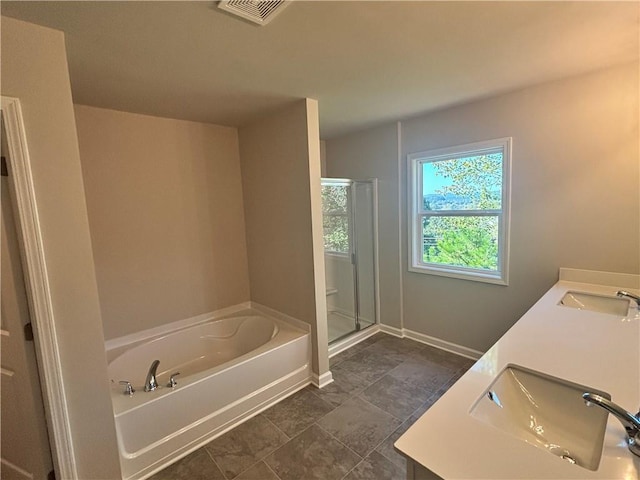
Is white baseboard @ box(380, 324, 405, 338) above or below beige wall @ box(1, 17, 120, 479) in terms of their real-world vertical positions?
below

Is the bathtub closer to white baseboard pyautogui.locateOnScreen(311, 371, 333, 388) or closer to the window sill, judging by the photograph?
white baseboard pyautogui.locateOnScreen(311, 371, 333, 388)

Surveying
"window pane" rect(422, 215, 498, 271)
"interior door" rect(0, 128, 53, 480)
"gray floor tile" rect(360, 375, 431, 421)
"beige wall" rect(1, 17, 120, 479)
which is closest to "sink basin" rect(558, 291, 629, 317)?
"window pane" rect(422, 215, 498, 271)

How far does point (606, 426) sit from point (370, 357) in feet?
7.46

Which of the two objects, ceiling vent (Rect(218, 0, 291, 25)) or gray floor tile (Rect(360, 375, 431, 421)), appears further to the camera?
gray floor tile (Rect(360, 375, 431, 421))

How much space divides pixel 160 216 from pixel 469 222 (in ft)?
9.72

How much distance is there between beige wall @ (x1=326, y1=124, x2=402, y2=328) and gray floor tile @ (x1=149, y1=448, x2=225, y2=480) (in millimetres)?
2354

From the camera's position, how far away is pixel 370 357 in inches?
121

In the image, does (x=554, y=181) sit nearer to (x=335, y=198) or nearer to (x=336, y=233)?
(x=335, y=198)

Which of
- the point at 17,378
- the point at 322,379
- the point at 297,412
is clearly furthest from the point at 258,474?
the point at 17,378

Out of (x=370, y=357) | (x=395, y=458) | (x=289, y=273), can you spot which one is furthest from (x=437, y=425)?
(x=370, y=357)

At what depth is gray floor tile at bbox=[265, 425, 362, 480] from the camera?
1740 mm

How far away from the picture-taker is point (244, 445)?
198 cm

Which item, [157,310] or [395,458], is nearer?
[395,458]

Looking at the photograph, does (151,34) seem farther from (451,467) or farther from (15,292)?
(451,467)
